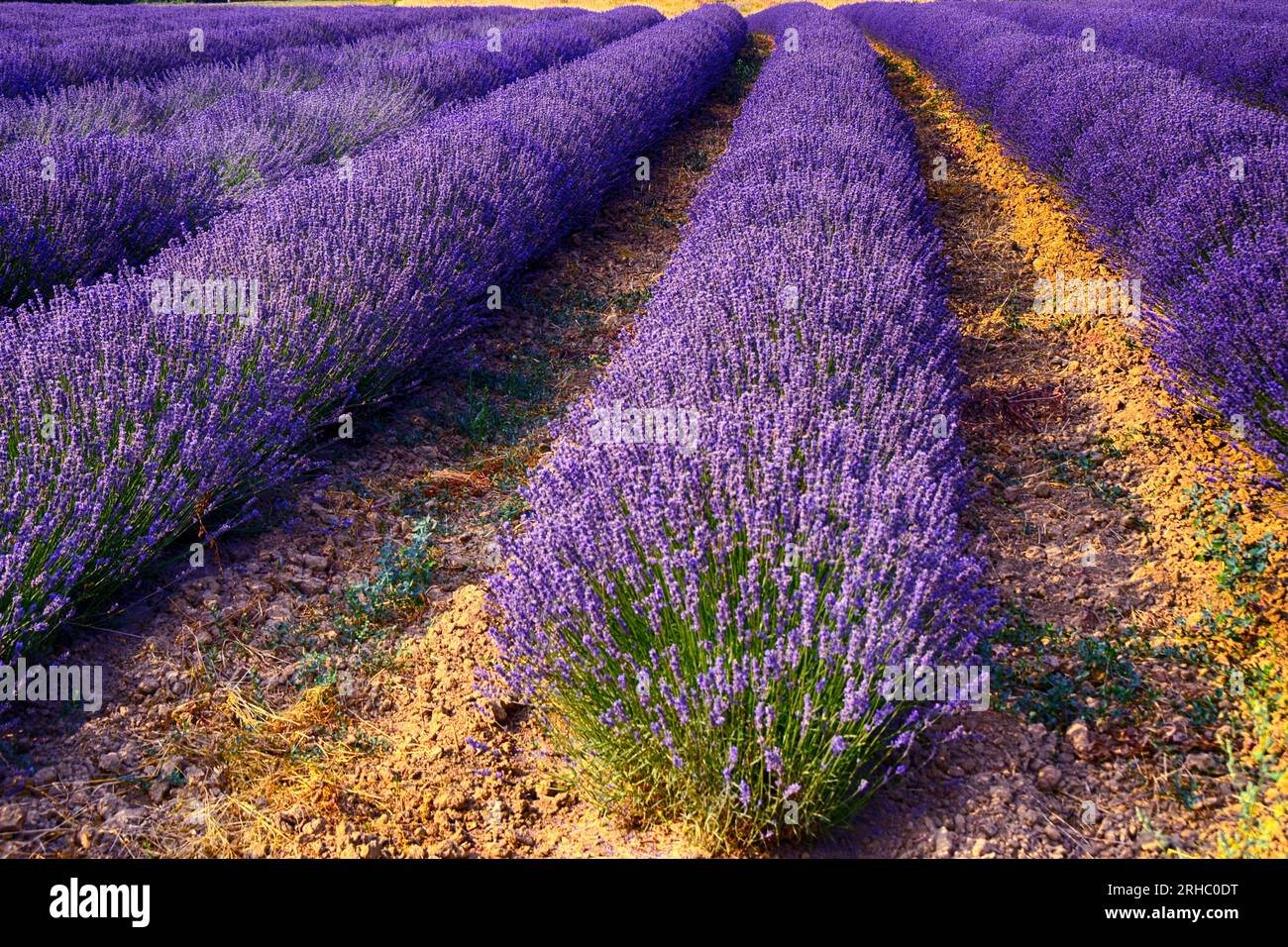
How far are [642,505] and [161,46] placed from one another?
9401mm

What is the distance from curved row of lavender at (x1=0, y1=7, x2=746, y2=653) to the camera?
2334mm

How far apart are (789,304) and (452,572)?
137 cm

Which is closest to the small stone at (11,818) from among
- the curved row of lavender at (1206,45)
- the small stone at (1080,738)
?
the small stone at (1080,738)

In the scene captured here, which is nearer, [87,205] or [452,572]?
[452,572]

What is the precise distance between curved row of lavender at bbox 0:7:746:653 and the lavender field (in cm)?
2

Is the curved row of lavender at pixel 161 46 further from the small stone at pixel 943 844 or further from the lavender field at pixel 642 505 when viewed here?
the small stone at pixel 943 844

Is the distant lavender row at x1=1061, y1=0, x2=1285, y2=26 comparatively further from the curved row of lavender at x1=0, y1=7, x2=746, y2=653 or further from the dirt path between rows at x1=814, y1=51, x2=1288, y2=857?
the curved row of lavender at x1=0, y1=7, x2=746, y2=653

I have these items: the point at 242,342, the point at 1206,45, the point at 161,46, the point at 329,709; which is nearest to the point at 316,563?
the point at 329,709

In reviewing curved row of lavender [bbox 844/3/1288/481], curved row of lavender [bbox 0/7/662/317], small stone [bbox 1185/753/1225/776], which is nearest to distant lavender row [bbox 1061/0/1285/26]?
curved row of lavender [bbox 844/3/1288/481]

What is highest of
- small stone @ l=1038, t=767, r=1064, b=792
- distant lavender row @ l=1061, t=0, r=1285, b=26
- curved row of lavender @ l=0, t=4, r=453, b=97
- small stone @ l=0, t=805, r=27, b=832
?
distant lavender row @ l=1061, t=0, r=1285, b=26

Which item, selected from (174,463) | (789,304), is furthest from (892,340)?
(174,463)

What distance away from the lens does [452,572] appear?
2.79m

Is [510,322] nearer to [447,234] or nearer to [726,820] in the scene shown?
[447,234]
